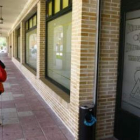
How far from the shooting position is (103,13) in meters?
3.62

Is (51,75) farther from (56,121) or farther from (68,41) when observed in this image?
(56,121)

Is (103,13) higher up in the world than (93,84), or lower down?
higher up

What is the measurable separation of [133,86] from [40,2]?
4.60 m

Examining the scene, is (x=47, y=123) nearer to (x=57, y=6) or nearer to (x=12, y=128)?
(x=12, y=128)

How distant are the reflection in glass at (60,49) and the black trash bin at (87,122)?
1858 millimetres

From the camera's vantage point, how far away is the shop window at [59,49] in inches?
206

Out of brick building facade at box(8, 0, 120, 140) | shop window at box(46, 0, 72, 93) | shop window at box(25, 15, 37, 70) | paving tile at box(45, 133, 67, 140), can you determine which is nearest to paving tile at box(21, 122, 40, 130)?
paving tile at box(45, 133, 67, 140)

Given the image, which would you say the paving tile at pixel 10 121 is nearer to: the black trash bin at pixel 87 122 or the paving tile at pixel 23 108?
the paving tile at pixel 23 108

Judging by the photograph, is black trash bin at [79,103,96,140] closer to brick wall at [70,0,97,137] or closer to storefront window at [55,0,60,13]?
brick wall at [70,0,97,137]

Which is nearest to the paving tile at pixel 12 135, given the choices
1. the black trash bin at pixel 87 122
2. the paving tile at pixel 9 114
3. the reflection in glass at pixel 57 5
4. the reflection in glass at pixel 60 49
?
the paving tile at pixel 9 114

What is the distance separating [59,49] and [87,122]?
3.08m

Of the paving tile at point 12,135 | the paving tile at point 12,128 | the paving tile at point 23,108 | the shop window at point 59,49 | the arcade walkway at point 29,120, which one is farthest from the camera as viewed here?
the paving tile at point 23,108

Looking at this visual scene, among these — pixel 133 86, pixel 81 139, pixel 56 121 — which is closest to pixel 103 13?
pixel 133 86

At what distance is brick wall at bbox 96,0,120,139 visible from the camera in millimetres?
3656
